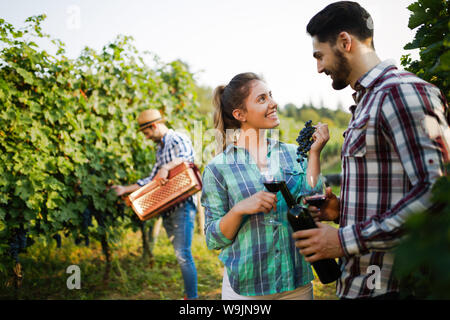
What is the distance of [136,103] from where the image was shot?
5418 mm

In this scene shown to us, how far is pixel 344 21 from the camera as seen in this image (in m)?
1.47

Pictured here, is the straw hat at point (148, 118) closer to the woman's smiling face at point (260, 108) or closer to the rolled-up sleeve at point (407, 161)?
the woman's smiling face at point (260, 108)

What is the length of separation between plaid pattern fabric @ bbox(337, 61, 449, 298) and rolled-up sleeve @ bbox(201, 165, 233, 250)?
68cm

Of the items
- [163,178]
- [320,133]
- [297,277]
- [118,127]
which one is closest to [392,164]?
[320,133]

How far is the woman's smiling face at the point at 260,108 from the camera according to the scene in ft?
6.76

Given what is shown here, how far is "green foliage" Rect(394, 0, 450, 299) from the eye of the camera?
0.64 m

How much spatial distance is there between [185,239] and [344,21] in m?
3.34

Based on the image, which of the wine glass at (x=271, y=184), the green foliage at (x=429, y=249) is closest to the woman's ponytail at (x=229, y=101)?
the wine glass at (x=271, y=184)

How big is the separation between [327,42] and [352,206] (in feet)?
2.40

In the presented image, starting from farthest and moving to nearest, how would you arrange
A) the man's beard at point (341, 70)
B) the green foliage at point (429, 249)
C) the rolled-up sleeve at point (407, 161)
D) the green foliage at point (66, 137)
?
the green foliage at point (66, 137) → the man's beard at point (341, 70) → the rolled-up sleeve at point (407, 161) → the green foliage at point (429, 249)

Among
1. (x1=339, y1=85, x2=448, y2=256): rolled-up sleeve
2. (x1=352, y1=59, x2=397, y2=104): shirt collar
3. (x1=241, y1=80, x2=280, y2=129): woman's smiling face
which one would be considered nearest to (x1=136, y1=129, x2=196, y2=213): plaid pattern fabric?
(x1=241, y1=80, x2=280, y2=129): woman's smiling face

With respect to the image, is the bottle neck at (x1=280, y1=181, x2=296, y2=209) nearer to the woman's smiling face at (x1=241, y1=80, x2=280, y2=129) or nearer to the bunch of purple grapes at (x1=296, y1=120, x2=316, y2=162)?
the bunch of purple grapes at (x1=296, y1=120, x2=316, y2=162)

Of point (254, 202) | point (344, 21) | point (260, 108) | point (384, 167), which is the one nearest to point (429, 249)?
point (384, 167)

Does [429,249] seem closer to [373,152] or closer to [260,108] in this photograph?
[373,152]
